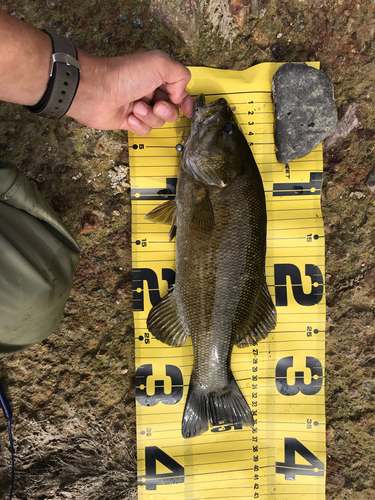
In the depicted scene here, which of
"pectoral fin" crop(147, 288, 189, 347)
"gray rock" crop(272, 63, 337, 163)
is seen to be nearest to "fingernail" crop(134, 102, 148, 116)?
"gray rock" crop(272, 63, 337, 163)

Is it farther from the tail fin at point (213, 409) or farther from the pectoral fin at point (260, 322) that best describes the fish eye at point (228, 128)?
the tail fin at point (213, 409)

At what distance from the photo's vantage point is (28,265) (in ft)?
7.41

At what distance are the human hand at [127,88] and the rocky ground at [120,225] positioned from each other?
34 cm

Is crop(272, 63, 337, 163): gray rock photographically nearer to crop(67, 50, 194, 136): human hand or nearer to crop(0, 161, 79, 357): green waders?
crop(67, 50, 194, 136): human hand

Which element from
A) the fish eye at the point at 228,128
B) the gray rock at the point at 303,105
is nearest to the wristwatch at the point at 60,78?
the fish eye at the point at 228,128

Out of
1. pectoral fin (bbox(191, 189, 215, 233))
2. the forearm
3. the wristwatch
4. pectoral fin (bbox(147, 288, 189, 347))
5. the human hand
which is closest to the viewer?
the forearm

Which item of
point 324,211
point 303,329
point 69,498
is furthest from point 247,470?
point 324,211

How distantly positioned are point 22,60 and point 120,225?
135cm

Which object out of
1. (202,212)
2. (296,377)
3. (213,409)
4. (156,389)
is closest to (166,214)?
(202,212)

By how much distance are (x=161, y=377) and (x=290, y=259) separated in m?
1.52

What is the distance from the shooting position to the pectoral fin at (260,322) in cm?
268

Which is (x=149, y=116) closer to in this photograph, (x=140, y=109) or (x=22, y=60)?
(x=140, y=109)

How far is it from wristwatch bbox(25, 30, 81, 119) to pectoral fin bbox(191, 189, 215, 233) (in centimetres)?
110

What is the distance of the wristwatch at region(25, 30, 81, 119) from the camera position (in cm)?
211
